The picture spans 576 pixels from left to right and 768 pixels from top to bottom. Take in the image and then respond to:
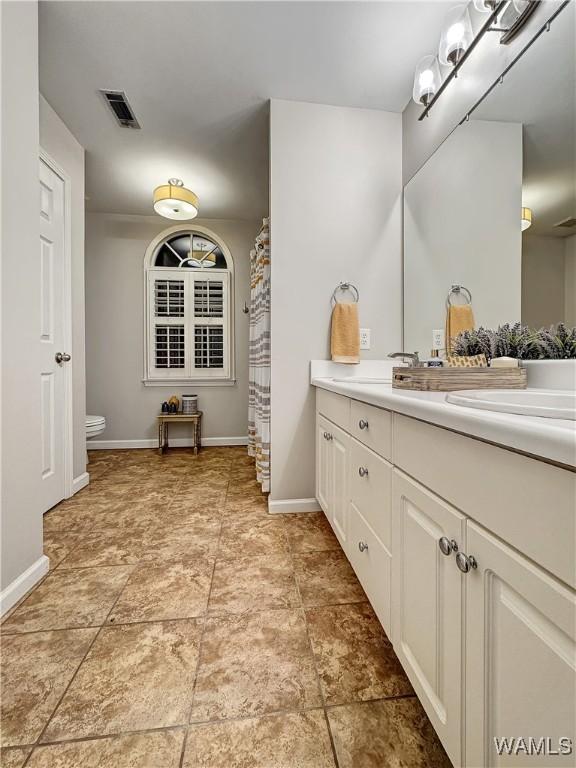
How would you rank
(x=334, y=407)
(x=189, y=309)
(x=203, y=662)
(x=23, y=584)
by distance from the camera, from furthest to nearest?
1. (x=189, y=309)
2. (x=334, y=407)
3. (x=23, y=584)
4. (x=203, y=662)

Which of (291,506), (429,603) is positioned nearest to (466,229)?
(429,603)

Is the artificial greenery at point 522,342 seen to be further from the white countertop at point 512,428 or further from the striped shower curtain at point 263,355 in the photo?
the striped shower curtain at point 263,355

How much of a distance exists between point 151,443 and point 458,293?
3.34 metres

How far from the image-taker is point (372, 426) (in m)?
1.07

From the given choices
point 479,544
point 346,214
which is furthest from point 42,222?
point 479,544

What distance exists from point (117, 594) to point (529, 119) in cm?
229

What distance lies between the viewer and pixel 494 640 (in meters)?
0.52

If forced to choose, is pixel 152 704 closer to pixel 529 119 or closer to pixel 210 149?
pixel 529 119

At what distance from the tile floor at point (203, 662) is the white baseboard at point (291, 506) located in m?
0.26

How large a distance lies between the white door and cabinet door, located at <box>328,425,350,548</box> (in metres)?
1.73

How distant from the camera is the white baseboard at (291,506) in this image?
210cm

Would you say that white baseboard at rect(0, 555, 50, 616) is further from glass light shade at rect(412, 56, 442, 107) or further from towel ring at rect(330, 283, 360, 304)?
glass light shade at rect(412, 56, 442, 107)

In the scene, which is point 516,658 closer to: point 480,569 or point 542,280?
point 480,569

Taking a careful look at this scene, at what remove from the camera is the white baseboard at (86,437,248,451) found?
370 centimetres
